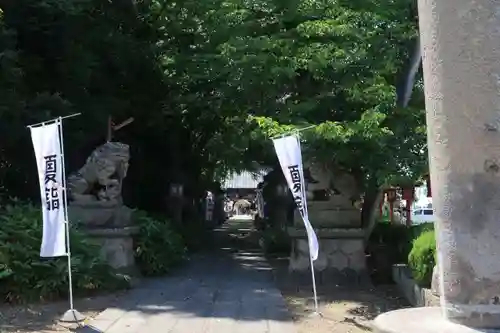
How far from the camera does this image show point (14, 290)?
10773 mm

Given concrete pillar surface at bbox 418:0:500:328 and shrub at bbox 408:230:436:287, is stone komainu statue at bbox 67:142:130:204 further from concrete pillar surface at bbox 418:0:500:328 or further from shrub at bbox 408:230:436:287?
concrete pillar surface at bbox 418:0:500:328

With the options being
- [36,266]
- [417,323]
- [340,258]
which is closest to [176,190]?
[340,258]

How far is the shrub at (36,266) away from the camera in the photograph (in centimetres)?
1081

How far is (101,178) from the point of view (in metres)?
14.4

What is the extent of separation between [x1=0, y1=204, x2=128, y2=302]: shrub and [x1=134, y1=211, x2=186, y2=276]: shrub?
94.1 inches

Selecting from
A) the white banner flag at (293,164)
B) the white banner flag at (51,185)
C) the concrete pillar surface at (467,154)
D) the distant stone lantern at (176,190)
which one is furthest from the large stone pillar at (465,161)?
the distant stone lantern at (176,190)

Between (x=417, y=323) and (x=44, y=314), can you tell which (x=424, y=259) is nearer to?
(x=44, y=314)

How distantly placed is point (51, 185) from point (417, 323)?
7.35 metres

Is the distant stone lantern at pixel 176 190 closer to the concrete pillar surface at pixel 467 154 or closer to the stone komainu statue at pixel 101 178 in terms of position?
the stone komainu statue at pixel 101 178

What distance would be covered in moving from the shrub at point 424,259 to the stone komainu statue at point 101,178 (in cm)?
689

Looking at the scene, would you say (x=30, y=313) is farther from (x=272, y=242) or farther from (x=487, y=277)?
(x=272, y=242)

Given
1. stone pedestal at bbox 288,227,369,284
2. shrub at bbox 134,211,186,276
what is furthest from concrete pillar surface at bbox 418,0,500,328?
shrub at bbox 134,211,186,276

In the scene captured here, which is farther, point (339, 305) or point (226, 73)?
point (226, 73)

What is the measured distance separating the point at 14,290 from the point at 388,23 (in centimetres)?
833
